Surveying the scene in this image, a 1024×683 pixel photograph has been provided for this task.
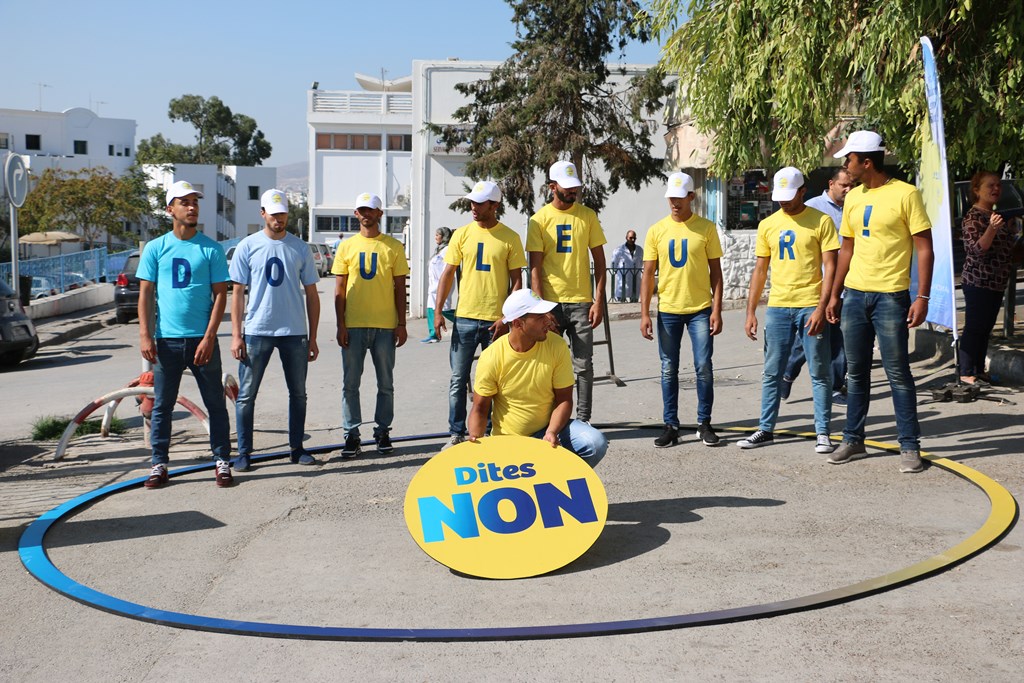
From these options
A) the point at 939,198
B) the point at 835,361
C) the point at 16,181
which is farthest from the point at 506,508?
the point at 16,181

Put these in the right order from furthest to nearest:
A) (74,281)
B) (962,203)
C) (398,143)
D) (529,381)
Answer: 1. (398,143)
2. (74,281)
3. (962,203)
4. (529,381)

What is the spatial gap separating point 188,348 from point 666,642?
14.1 ft

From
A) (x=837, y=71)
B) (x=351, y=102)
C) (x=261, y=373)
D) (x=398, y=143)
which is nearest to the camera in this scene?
(x=261, y=373)

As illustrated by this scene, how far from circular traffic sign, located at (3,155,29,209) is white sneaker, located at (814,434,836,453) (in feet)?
48.9

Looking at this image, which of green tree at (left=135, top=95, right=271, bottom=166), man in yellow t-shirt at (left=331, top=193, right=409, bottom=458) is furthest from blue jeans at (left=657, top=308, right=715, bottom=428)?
green tree at (left=135, top=95, right=271, bottom=166)

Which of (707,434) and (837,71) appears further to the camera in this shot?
(837,71)

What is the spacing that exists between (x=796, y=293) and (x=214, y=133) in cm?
11365

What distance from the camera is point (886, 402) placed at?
1051 cm

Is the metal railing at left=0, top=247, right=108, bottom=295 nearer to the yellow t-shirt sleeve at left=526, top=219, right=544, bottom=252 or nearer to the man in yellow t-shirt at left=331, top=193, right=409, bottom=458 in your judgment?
the man in yellow t-shirt at left=331, top=193, right=409, bottom=458

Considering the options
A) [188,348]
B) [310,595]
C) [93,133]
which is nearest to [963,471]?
[310,595]

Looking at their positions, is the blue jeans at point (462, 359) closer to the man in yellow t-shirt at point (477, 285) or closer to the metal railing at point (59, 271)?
the man in yellow t-shirt at point (477, 285)

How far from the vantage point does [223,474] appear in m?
7.69

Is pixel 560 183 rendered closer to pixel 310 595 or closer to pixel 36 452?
pixel 310 595

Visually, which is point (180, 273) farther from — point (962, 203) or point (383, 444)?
point (962, 203)
